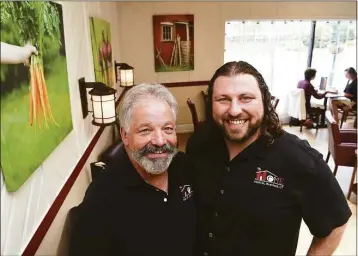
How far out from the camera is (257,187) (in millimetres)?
1265

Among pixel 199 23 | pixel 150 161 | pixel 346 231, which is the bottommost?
pixel 346 231

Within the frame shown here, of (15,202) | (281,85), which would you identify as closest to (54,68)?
(15,202)

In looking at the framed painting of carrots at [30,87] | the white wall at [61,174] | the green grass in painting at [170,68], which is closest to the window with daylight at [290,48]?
the green grass in painting at [170,68]

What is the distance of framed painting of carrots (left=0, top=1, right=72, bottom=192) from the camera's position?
1.04m

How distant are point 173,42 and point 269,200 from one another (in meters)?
4.73

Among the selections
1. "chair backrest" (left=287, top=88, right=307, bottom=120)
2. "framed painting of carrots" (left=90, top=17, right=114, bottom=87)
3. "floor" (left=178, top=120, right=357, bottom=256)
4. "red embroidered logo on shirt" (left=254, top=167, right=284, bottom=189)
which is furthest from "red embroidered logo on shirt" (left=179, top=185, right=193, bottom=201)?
A: "chair backrest" (left=287, top=88, right=307, bottom=120)

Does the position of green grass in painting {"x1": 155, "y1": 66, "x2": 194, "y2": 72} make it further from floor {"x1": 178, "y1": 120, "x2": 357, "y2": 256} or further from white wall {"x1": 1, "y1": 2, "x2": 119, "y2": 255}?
white wall {"x1": 1, "y1": 2, "x2": 119, "y2": 255}

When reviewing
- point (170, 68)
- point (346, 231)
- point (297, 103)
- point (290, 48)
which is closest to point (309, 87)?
point (297, 103)

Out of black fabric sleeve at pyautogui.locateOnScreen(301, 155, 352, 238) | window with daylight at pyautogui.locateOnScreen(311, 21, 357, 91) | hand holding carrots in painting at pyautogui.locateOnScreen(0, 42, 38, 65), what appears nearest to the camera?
hand holding carrots in painting at pyautogui.locateOnScreen(0, 42, 38, 65)

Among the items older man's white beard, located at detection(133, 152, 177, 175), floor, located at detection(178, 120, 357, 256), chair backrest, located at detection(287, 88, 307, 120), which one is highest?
older man's white beard, located at detection(133, 152, 177, 175)

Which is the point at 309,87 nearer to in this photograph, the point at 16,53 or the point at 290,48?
the point at 290,48

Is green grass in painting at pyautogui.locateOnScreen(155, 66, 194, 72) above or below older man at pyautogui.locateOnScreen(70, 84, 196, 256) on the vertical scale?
above

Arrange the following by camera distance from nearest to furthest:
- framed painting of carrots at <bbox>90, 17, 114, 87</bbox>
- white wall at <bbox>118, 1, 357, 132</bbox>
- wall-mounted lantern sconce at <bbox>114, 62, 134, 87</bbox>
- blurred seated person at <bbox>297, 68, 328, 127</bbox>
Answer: framed painting of carrots at <bbox>90, 17, 114, 87</bbox>
wall-mounted lantern sconce at <bbox>114, 62, 134, 87</bbox>
white wall at <bbox>118, 1, 357, 132</bbox>
blurred seated person at <bbox>297, 68, 328, 127</bbox>

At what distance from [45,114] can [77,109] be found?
71 centimetres
